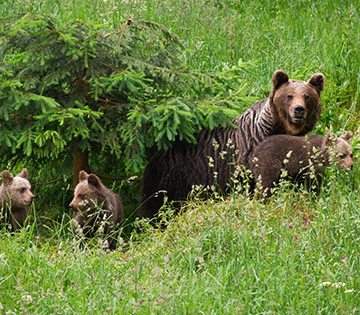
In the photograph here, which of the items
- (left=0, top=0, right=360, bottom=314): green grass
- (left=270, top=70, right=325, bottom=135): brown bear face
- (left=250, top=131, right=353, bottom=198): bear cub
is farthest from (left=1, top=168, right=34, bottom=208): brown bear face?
(left=270, top=70, right=325, bottom=135): brown bear face

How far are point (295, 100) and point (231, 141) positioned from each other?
31.1 inches

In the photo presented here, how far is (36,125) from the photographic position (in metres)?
5.75

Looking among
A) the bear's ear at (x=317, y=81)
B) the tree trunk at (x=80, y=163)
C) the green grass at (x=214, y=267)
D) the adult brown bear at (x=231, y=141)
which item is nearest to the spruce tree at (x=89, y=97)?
the tree trunk at (x=80, y=163)

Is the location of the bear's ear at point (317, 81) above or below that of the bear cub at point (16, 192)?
above

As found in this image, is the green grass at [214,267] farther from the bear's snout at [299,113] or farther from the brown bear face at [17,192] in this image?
the bear's snout at [299,113]

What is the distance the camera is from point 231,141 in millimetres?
5867

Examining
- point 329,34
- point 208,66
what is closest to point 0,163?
point 208,66

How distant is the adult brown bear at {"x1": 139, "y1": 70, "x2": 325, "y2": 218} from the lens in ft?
19.4

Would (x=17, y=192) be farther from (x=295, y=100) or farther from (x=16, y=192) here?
(x=295, y=100)

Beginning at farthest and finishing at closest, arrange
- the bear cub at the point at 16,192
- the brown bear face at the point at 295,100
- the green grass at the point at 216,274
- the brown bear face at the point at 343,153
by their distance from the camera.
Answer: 1. the brown bear face at the point at 295,100
2. the bear cub at the point at 16,192
3. the brown bear face at the point at 343,153
4. the green grass at the point at 216,274

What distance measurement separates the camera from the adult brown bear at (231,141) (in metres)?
5.90

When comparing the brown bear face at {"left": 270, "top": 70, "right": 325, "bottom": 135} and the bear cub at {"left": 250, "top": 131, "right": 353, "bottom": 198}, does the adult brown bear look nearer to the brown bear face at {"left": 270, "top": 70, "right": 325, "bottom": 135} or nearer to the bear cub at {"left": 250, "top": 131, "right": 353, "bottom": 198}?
the brown bear face at {"left": 270, "top": 70, "right": 325, "bottom": 135}

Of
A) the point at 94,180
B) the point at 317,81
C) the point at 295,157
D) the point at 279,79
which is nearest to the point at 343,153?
the point at 295,157

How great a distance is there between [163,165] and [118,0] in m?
4.14
